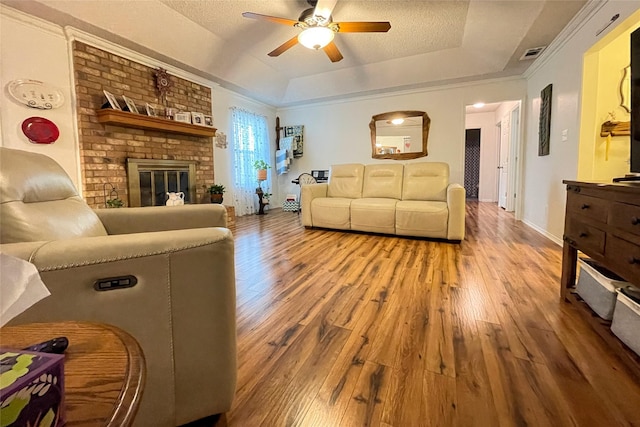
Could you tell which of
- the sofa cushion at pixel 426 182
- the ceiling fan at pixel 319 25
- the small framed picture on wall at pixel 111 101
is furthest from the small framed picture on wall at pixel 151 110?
the sofa cushion at pixel 426 182

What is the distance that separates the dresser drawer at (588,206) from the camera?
4.53 ft

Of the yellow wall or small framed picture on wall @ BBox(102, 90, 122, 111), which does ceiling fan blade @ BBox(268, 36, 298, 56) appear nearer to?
small framed picture on wall @ BBox(102, 90, 122, 111)

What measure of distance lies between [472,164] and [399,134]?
3.87 metres

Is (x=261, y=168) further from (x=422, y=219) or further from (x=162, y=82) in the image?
(x=422, y=219)

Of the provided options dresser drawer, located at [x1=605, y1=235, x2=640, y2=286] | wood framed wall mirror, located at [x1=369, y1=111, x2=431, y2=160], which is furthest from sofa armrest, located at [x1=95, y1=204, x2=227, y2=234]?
wood framed wall mirror, located at [x1=369, y1=111, x2=431, y2=160]

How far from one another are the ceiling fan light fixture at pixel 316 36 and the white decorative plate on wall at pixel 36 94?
2.47 meters

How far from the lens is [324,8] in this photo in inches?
99.1

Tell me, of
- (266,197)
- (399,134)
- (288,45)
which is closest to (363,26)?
(288,45)

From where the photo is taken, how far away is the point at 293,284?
2053 millimetres

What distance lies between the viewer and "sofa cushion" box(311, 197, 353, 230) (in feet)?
12.4

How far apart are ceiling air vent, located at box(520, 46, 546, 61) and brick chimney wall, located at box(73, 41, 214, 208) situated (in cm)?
460

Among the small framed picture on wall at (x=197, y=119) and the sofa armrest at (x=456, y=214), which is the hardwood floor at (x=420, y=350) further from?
the small framed picture on wall at (x=197, y=119)

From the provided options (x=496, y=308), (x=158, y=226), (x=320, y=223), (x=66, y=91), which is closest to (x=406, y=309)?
(x=496, y=308)

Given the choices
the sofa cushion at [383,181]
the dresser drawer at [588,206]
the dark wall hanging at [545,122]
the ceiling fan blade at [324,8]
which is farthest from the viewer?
the sofa cushion at [383,181]
